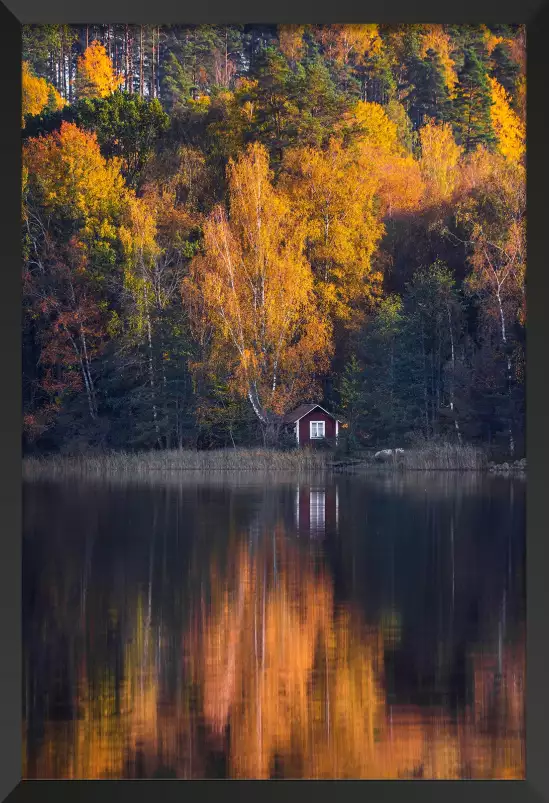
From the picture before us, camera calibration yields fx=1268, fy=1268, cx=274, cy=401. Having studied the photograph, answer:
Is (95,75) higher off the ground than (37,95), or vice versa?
(95,75)

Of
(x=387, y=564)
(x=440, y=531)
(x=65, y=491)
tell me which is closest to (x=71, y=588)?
(x=387, y=564)

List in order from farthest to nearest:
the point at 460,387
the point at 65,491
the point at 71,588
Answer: the point at 460,387, the point at 65,491, the point at 71,588

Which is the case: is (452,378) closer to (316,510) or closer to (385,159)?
(385,159)

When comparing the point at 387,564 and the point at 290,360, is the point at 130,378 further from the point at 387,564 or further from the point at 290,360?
the point at 387,564

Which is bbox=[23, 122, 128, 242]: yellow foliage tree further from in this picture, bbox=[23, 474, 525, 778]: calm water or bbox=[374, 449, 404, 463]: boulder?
bbox=[374, 449, 404, 463]: boulder

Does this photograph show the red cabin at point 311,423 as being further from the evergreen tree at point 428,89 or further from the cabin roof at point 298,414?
the evergreen tree at point 428,89
